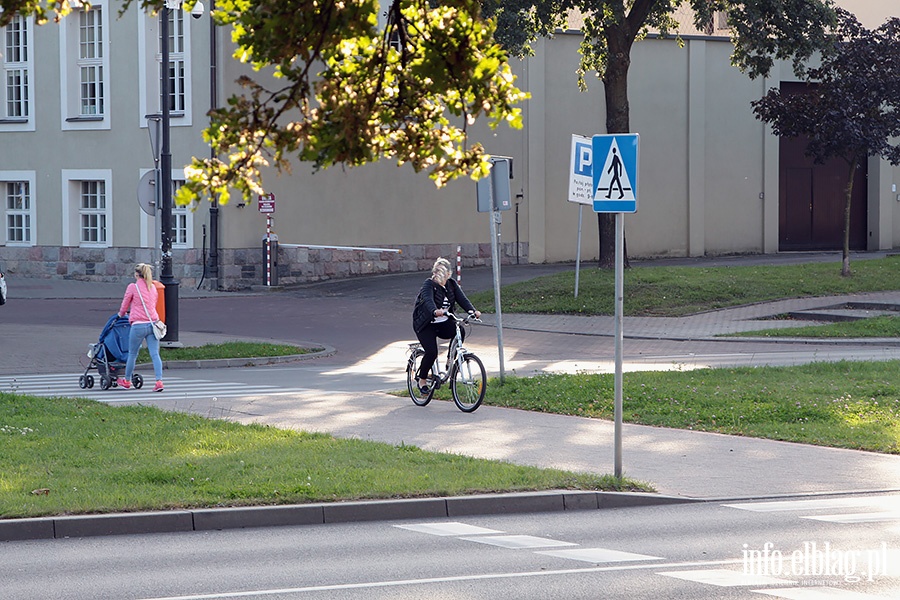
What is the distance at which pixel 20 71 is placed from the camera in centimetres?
3541

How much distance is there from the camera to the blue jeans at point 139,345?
16.6 m

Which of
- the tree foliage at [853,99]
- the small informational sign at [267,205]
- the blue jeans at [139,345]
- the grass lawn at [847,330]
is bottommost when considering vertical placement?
the grass lawn at [847,330]

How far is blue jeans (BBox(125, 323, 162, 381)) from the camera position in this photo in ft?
54.3

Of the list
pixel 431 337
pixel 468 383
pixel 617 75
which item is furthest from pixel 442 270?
pixel 617 75

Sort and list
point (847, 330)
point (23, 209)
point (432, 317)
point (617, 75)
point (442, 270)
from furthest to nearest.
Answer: point (23, 209), point (617, 75), point (847, 330), point (442, 270), point (432, 317)

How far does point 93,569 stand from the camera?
7.68 m

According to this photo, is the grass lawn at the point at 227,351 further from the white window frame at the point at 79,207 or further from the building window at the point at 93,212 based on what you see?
the building window at the point at 93,212

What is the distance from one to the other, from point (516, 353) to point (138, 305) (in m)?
6.97

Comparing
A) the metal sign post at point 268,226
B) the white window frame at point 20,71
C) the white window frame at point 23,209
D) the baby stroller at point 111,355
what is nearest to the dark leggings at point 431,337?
the baby stroller at point 111,355

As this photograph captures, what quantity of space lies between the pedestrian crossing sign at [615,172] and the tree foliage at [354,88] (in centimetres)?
392

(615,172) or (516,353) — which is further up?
(615,172)

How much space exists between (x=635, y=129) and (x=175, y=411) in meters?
28.6

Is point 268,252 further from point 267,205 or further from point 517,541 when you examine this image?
point 517,541

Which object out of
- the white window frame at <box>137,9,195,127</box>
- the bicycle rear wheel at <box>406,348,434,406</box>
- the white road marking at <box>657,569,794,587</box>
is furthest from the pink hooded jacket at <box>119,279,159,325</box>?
the white window frame at <box>137,9,195,127</box>
